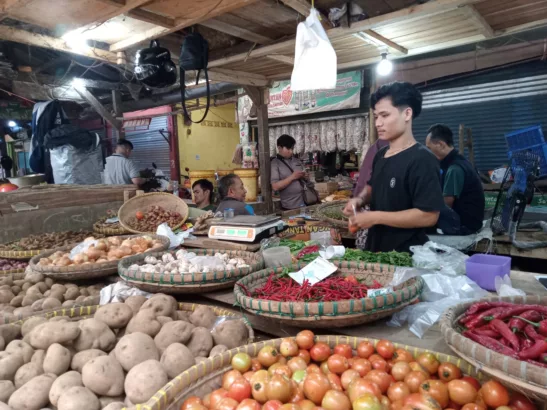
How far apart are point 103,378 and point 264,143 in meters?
5.59

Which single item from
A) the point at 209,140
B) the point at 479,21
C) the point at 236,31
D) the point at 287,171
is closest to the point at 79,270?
the point at 236,31

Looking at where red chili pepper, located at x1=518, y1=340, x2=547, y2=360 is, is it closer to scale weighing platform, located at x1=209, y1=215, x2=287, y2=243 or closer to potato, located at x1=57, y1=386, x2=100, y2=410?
potato, located at x1=57, y1=386, x2=100, y2=410

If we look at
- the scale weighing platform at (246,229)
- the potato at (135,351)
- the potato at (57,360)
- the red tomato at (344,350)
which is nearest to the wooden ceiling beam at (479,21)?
the scale weighing platform at (246,229)

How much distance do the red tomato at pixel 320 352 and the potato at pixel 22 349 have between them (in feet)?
4.13

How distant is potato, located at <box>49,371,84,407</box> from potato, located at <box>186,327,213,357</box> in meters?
0.47

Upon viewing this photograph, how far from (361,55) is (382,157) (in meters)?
2.77

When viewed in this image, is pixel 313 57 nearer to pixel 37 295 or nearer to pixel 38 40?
pixel 37 295

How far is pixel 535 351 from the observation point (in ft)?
4.03

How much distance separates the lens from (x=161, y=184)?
8.51 m

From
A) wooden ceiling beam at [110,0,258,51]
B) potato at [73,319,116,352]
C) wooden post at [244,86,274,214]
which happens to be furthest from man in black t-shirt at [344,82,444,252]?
wooden post at [244,86,274,214]

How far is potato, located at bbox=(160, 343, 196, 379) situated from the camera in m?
1.56

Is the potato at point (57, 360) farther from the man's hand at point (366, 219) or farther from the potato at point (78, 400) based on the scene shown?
the man's hand at point (366, 219)

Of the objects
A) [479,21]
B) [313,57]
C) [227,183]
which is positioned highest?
[479,21]

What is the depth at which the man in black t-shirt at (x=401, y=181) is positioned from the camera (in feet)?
8.32
